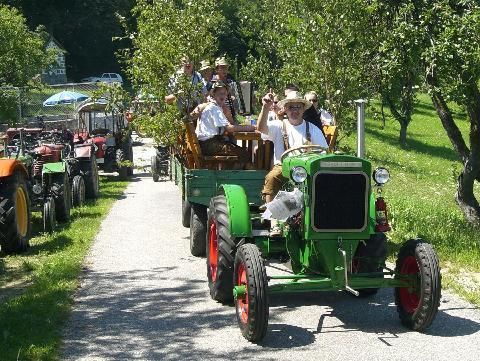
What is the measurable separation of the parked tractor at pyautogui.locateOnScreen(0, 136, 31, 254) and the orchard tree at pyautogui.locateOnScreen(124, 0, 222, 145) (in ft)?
6.33

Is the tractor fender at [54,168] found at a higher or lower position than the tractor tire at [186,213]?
higher

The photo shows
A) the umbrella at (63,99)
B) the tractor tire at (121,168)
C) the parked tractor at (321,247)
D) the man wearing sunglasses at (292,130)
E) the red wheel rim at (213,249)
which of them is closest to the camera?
the parked tractor at (321,247)

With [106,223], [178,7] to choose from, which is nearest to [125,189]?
[106,223]

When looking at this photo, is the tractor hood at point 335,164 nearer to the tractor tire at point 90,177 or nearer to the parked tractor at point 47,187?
the parked tractor at point 47,187

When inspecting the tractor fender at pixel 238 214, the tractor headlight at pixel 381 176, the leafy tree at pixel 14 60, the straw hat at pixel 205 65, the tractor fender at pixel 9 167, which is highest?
the leafy tree at pixel 14 60

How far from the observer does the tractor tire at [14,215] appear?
10047 millimetres

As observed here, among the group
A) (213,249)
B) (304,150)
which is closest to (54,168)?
(213,249)

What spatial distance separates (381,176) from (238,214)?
4.35 feet

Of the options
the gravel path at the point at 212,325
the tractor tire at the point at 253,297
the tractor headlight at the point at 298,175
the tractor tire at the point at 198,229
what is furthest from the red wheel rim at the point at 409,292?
the tractor tire at the point at 198,229

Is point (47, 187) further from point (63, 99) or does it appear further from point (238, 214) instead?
point (63, 99)

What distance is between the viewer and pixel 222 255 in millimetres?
7359

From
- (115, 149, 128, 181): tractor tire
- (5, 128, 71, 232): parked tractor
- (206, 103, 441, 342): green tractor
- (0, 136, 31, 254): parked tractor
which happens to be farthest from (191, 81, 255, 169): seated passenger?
(115, 149, 128, 181): tractor tire

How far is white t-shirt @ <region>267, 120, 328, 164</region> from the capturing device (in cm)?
818

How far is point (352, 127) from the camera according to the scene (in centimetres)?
1286
